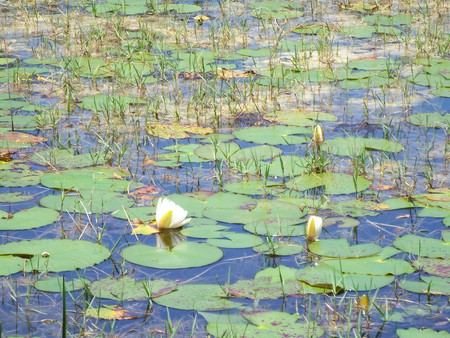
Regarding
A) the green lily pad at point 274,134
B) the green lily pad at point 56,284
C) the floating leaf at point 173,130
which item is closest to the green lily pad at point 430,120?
the green lily pad at point 274,134

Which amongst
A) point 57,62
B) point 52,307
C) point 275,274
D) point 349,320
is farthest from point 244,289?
point 57,62

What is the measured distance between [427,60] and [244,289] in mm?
3612

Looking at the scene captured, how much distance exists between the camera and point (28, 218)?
3867 millimetres

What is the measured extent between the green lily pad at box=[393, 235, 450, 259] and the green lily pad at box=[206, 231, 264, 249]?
0.59 meters

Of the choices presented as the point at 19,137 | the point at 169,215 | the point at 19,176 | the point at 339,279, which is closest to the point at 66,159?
the point at 19,176

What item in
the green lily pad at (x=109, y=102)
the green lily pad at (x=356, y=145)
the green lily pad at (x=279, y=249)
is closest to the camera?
the green lily pad at (x=279, y=249)

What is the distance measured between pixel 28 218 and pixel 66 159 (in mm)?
819

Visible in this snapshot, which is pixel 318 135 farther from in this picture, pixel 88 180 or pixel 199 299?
pixel 199 299

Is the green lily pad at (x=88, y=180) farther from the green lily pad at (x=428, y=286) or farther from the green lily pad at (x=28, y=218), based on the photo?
the green lily pad at (x=428, y=286)

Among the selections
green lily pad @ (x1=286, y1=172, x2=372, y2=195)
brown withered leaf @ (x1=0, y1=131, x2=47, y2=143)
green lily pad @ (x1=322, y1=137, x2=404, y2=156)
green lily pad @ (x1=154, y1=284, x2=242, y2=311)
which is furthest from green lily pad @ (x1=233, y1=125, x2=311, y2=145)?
green lily pad @ (x1=154, y1=284, x2=242, y2=311)

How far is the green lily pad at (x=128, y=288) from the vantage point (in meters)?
3.20

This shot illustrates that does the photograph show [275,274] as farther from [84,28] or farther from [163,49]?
[84,28]

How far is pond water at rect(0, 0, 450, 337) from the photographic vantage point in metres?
3.18

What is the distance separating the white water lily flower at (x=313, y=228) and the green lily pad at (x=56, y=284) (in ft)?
3.10
